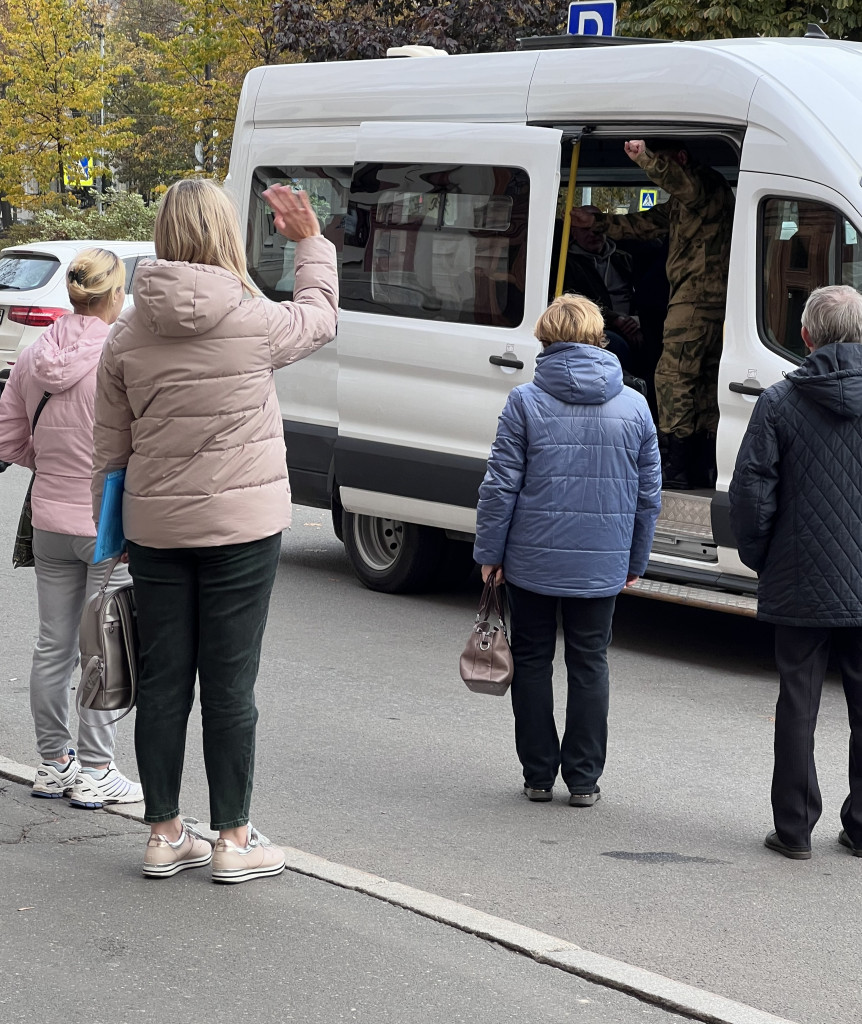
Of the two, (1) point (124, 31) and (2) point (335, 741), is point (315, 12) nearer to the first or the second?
(2) point (335, 741)

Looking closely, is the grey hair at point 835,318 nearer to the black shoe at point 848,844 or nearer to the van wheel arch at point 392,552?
the black shoe at point 848,844

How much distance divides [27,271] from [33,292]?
16.7 inches

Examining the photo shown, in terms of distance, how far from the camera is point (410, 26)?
19094 mm

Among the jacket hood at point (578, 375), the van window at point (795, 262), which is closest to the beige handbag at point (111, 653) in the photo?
the jacket hood at point (578, 375)

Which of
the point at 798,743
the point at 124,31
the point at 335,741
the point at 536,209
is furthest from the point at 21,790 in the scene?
the point at 124,31

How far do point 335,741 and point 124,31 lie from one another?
63.2m

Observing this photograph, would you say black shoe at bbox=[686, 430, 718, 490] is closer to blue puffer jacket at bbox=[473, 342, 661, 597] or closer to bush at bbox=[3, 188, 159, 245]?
blue puffer jacket at bbox=[473, 342, 661, 597]

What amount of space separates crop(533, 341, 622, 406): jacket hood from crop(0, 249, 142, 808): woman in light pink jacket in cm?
142

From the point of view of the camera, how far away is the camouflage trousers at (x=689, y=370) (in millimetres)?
8477

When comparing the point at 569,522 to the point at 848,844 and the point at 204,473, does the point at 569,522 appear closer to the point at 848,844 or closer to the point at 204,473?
the point at 848,844

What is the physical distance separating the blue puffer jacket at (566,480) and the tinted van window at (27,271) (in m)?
11.7

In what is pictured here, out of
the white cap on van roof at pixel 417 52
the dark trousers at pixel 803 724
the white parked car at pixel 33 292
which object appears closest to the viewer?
the dark trousers at pixel 803 724

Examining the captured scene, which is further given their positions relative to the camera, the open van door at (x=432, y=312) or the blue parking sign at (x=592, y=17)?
the blue parking sign at (x=592, y=17)

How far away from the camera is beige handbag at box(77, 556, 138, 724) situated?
4.52 meters
